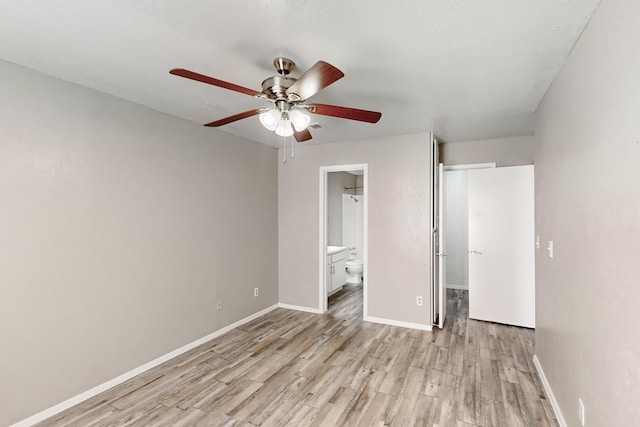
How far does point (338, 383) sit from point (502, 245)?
2853 millimetres

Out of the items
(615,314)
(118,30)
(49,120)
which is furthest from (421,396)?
(49,120)

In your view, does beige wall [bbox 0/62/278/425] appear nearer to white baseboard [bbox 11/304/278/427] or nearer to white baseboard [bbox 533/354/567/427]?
white baseboard [bbox 11/304/278/427]

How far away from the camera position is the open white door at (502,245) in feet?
13.0

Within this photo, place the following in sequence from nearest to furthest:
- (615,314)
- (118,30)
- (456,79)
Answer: (615,314) < (118,30) < (456,79)

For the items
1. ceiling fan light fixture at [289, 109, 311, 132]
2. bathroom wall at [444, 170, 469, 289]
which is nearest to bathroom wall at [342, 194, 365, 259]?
bathroom wall at [444, 170, 469, 289]

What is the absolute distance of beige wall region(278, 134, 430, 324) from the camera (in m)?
3.88

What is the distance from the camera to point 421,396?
248cm

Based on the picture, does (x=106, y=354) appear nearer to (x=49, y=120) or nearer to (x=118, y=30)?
(x=49, y=120)

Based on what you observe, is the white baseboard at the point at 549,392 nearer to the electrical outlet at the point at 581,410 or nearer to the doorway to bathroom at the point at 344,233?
the electrical outlet at the point at 581,410

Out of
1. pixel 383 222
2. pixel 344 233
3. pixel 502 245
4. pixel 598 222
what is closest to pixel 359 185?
pixel 344 233

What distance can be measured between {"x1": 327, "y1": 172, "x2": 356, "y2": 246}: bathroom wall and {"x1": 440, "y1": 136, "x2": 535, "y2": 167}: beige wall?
232cm

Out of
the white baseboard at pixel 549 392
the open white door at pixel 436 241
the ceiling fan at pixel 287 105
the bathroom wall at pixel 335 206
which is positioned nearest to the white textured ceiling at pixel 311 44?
the ceiling fan at pixel 287 105

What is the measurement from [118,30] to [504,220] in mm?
4413

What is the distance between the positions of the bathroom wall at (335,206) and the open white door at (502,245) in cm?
268
